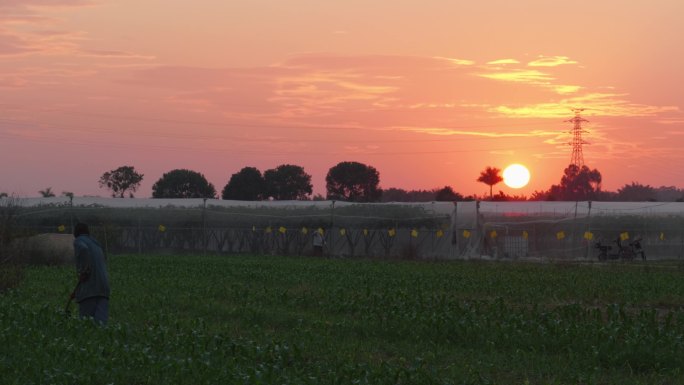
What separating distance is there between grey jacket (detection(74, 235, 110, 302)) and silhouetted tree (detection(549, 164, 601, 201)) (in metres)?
105

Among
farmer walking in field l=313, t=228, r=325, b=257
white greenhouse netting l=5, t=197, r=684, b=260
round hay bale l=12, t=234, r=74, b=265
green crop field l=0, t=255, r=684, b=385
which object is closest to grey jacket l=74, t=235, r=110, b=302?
green crop field l=0, t=255, r=684, b=385

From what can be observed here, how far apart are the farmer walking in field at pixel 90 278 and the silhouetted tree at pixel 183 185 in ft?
334

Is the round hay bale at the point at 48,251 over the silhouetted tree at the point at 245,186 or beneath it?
beneath

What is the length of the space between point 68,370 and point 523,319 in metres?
9.18

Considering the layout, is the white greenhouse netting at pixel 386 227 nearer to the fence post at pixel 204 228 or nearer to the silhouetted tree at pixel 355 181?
the fence post at pixel 204 228

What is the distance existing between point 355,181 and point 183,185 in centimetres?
2063

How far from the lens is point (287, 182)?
12175 cm

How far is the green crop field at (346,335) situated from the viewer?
1298 cm

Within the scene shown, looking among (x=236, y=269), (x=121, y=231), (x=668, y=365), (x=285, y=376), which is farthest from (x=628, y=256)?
(x=285, y=376)

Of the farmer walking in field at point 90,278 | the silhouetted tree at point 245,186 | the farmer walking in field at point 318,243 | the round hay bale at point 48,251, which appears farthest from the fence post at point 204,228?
the silhouetted tree at point 245,186

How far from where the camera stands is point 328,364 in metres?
14.2

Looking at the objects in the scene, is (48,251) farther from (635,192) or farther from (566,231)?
(635,192)

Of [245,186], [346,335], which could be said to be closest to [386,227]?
[346,335]

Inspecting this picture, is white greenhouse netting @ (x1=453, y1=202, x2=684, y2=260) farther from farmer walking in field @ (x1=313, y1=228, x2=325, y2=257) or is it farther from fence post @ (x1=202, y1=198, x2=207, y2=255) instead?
fence post @ (x1=202, y1=198, x2=207, y2=255)
